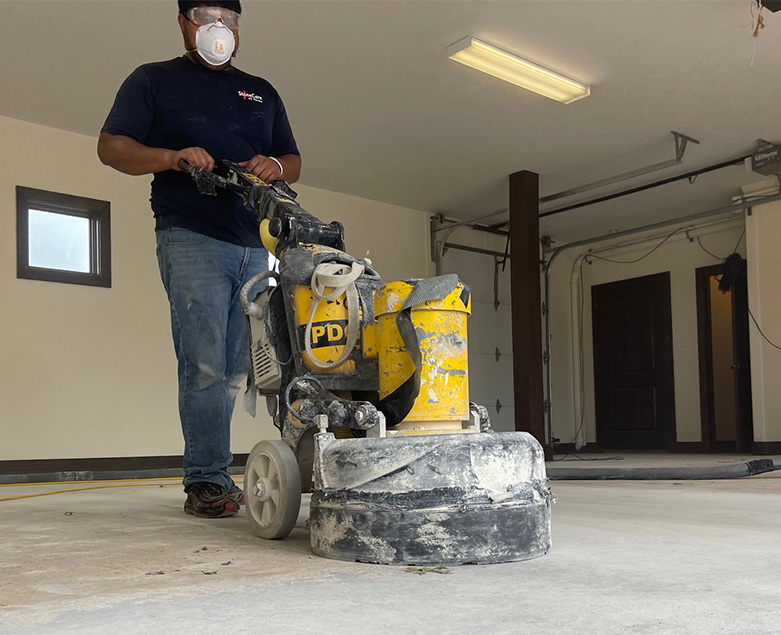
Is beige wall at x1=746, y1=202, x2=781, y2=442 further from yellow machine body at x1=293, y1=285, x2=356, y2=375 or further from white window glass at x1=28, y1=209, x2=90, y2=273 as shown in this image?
yellow machine body at x1=293, y1=285, x2=356, y2=375

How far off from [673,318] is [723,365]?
3.17 ft

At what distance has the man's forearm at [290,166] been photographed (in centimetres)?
244

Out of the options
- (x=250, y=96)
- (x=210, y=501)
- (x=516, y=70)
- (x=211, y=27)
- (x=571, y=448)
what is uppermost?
(x=516, y=70)

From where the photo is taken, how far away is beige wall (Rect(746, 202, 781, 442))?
7777 mm

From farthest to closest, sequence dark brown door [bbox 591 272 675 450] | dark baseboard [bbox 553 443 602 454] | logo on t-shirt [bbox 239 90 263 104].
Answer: dark baseboard [bbox 553 443 602 454] < dark brown door [bbox 591 272 675 450] < logo on t-shirt [bbox 239 90 263 104]

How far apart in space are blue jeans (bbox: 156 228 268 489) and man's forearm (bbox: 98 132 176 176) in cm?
20

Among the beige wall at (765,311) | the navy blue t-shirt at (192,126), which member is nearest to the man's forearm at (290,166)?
the navy blue t-shirt at (192,126)

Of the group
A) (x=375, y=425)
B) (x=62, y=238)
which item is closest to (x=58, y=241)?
(x=62, y=238)

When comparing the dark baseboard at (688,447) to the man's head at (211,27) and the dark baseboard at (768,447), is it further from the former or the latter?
the man's head at (211,27)

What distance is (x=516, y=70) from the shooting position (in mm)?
5332

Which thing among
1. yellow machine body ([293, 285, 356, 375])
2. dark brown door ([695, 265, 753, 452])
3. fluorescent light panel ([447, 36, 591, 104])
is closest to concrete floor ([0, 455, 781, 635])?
yellow machine body ([293, 285, 356, 375])

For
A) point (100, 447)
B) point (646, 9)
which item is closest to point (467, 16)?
point (646, 9)

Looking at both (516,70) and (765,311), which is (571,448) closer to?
(765,311)

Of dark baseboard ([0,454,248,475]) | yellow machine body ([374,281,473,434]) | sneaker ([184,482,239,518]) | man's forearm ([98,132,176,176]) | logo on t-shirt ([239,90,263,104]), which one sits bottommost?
dark baseboard ([0,454,248,475])
